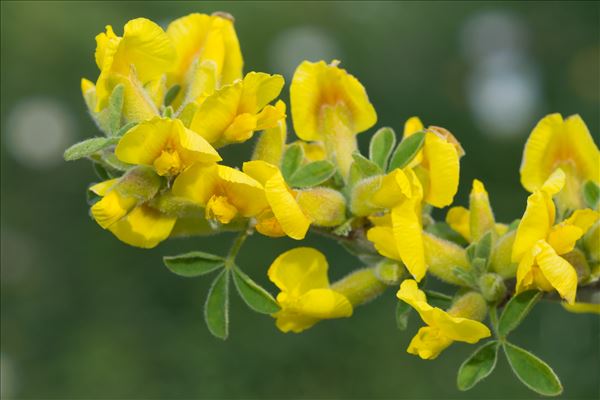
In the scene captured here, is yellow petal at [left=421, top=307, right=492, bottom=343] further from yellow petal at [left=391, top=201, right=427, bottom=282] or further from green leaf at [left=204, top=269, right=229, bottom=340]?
green leaf at [left=204, top=269, right=229, bottom=340]

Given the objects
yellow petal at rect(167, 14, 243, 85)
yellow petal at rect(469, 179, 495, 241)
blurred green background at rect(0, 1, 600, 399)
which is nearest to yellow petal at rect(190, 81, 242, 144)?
yellow petal at rect(167, 14, 243, 85)

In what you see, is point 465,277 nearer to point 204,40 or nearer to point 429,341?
point 429,341

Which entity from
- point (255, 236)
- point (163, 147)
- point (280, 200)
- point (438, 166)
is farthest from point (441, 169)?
point (255, 236)

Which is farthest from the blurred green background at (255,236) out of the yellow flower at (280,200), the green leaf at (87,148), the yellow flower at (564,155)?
the green leaf at (87,148)

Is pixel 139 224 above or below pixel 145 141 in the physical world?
below

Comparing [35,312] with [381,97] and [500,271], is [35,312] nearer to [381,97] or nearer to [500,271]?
[381,97]

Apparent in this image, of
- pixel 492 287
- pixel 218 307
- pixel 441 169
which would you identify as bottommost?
pixel 218 307
